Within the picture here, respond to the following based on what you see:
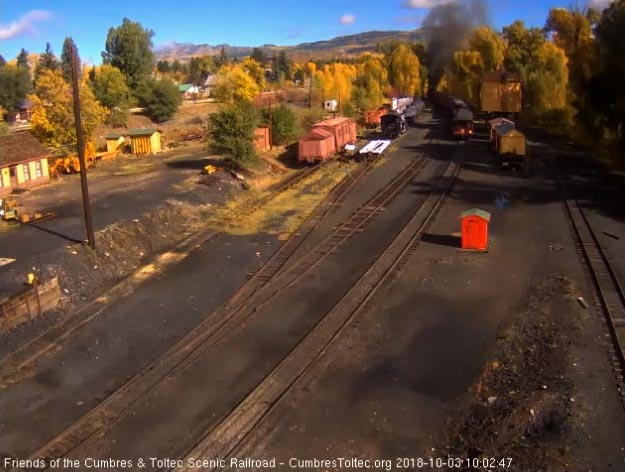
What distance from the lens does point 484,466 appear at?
8.35 metres

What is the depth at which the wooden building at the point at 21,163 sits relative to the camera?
28797mm

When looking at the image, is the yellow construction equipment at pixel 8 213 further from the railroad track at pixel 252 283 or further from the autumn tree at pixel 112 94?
the autumn tree at pixel 112 94

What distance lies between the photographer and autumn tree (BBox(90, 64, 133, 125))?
63188 millimetres

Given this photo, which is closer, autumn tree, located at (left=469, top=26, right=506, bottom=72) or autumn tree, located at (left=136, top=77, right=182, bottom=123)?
autumn tree, located at (left=136, top=77, right=182, bottom=123)

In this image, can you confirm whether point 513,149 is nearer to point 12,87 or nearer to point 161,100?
point 161,100

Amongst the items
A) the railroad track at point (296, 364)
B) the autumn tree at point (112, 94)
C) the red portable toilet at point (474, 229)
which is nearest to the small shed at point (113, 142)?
the autumn tree at point (112, 94)

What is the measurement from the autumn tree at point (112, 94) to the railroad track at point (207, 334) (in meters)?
46.0

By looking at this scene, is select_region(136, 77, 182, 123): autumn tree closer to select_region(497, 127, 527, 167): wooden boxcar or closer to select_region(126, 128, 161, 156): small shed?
select_region(126, 128, 161, 156): small shed

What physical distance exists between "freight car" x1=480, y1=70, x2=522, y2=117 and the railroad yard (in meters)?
32.6

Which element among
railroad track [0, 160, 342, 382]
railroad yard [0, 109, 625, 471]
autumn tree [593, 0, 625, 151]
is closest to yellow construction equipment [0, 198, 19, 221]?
railroad yard [0, 109, 625, 471]

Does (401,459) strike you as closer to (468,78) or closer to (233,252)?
(233,252)

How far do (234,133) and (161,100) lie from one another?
41.9 metres

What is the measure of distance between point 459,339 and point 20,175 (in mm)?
25673

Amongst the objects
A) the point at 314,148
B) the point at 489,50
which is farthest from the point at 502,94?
the point at 489,50
